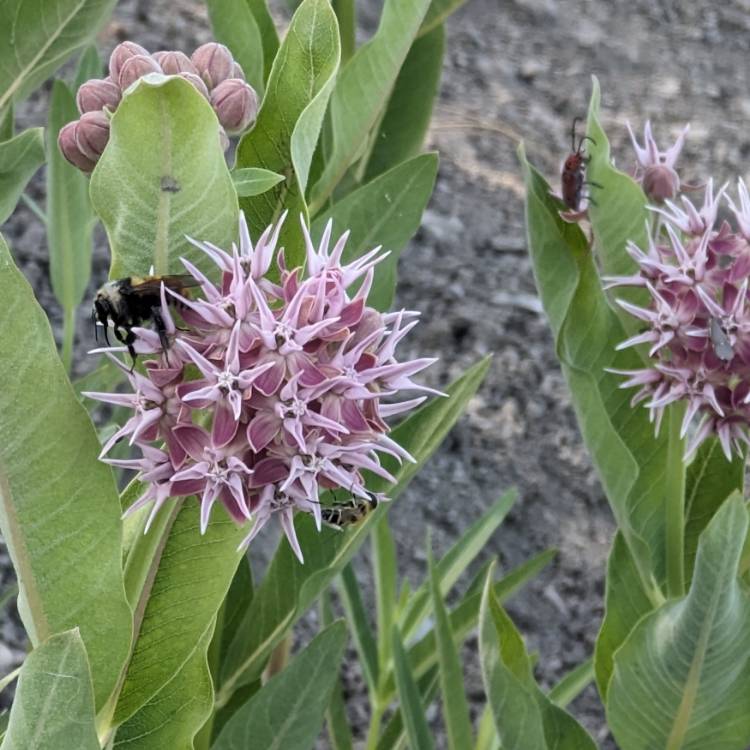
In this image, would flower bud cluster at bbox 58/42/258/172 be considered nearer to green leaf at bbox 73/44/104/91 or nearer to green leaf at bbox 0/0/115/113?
green leaf at bbox 0/0/115/113

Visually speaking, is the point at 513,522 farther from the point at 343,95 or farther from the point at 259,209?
the point at 259,209

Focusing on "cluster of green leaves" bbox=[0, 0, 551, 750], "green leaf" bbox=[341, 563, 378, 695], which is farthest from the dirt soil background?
"cluster of green leaves" bbox=[0, 0, 551, 750]

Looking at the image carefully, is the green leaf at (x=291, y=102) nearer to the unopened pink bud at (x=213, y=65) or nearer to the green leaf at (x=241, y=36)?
the unopened pink bud at (x=213, y=65)

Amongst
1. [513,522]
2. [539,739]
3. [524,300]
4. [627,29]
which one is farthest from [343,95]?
[627,29]

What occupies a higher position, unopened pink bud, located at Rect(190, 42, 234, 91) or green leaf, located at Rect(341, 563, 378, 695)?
unopened pink bud, located at Rect(190, 42, 234, 91)

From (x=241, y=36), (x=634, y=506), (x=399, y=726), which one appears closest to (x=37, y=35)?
(x=241, y=36)

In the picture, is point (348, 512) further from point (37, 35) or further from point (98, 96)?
point (37, 35)
